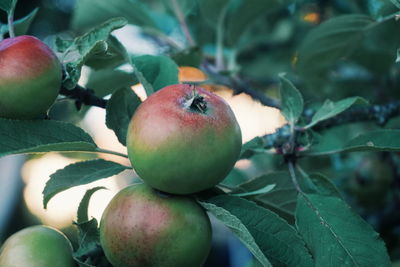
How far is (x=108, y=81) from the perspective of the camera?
125cm

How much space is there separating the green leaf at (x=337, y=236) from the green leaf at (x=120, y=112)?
330mm

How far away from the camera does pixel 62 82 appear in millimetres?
807

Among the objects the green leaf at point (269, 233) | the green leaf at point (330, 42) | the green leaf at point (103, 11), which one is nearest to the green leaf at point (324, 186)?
the green leaf at point (269, 233)

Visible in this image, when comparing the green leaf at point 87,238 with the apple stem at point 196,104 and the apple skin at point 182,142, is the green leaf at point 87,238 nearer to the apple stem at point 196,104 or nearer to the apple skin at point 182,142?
the apple skin at point 182,142

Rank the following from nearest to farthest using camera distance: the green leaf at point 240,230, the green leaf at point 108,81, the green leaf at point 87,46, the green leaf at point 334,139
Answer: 1. the green leaf at point 240,230
2. the green leaf at point 87,46
3. the green leaf at point 108,81
4. the green leaf at point 334,139

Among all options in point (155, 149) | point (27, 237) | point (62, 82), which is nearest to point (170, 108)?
point (155, 149)

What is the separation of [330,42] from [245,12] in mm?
308

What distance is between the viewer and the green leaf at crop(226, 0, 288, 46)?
→ 1.48 metres

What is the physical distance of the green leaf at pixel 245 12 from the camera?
148 centimetres

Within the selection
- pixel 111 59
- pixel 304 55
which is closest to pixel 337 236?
pixel 111 59

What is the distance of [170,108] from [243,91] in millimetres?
783

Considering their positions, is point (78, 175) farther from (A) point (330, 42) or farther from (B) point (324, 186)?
(A) point (330, 42)

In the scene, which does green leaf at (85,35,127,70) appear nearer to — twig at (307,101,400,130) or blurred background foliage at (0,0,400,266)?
blurred background foliage at (0,0,400,266)

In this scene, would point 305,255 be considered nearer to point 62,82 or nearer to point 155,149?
point 155,149
